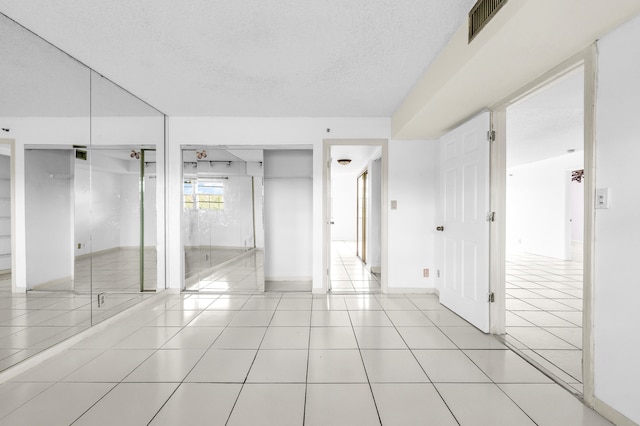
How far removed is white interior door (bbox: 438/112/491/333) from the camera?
2.94m

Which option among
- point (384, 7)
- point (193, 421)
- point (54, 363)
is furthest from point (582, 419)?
point (54, 363)

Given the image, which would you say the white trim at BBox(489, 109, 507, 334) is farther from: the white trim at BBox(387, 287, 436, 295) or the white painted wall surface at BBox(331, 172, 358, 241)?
the white painted wall surface at BBox(331, 172, 358, 241)

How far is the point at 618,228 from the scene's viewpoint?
163 centimetres

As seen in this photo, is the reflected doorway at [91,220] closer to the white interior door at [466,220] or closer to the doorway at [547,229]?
the white interior door at [466,220]

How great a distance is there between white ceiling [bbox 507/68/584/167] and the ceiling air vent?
3.04ft

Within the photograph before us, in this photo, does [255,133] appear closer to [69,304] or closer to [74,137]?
[74,137]

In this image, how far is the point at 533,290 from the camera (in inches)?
181

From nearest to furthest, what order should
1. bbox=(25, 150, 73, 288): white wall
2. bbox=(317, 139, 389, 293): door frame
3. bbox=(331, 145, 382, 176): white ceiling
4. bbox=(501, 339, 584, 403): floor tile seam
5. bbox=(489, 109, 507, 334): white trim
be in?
bbox=(501, 339, 584, 403): floor tile seam
bbox=(25, 150, 73, 288): white wall
bbox=(489, 109, 507, 334): white trim
bbox=(317, 139, 389, 293): door frame
bbox=(331, 145, 382, 176): white ceiling

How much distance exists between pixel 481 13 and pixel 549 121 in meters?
3.83

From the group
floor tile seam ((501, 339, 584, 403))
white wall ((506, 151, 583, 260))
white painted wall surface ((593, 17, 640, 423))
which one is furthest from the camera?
white wall ((506, 151, 583, 260))

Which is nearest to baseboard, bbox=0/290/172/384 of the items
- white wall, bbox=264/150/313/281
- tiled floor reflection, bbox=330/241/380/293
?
white wall, bbox=264/150/313/281

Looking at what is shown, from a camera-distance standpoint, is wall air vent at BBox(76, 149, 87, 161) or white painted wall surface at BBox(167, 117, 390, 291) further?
white painted wall surface at BBox(167, 117, 390, 291)

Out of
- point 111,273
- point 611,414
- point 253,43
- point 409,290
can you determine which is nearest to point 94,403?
point 111,273

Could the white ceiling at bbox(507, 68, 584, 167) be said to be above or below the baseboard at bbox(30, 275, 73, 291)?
above
